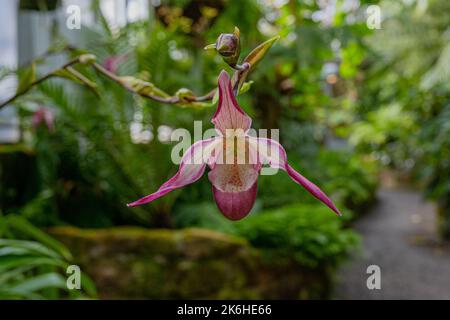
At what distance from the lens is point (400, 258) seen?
268 cm

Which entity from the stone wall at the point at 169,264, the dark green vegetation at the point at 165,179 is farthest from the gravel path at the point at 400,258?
the stone wall at the point at 169,264

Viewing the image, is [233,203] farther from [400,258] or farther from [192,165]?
[400,258]

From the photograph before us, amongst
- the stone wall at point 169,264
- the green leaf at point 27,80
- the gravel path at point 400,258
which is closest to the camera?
the green leaf at point 27,80

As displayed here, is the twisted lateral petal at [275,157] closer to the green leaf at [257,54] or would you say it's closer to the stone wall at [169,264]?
the green leaf at [257,54]

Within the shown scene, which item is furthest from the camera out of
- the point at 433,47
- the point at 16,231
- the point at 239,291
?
the point at 433,47

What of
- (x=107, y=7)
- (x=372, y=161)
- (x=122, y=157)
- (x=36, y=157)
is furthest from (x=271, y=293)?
(x=372, y=161)

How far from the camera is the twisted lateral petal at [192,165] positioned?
34 cm

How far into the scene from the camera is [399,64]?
18.1 ft

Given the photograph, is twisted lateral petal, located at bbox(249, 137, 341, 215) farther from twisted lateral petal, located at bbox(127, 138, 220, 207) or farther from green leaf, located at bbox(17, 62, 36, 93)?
green leaf, located at bbox(17, 62, 36, 93)

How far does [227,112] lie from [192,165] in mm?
51

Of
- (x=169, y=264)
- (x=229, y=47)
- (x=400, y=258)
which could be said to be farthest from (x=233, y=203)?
(x=400, y=258)

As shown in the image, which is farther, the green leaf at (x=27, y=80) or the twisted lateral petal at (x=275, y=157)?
the green leaf at (x=27, y=80)

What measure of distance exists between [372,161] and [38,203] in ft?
15.9
